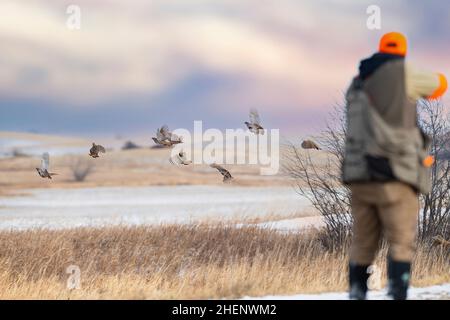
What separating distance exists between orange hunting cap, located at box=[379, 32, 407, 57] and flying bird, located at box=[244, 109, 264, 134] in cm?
530

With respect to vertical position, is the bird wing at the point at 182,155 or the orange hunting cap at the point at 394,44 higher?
the orange hunting cap at the point at 394,44

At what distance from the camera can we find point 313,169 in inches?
444

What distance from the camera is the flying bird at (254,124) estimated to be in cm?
981

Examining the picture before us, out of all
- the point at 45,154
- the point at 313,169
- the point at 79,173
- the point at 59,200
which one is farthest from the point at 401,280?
the point at 79,173

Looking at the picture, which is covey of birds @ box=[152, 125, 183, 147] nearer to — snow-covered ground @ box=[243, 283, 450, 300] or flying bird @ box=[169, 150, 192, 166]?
flying bird @ box=[169, 150, 192, 166]

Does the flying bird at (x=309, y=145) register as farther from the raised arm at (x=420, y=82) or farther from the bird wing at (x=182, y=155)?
the raised arm at (x=420, y=82)

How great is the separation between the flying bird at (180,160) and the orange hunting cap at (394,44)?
5744mm

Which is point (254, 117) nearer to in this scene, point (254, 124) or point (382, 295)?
point (254, 124)

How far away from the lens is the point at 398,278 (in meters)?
4.46

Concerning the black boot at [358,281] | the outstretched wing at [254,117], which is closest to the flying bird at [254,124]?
the outstretched wing at [254,117]

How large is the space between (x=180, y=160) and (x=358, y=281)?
5685mm

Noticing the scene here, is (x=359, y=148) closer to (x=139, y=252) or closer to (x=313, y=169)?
(x=313, y=169)

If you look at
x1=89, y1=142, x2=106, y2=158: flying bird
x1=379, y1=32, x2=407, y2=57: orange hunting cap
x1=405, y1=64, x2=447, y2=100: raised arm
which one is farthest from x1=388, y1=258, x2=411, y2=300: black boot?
x1=89, y1=142, x2=106, y2=158: flying bird

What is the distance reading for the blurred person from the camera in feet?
14.0
